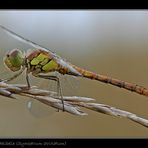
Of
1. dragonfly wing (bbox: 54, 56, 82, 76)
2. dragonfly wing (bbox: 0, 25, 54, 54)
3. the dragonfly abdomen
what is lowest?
the dragonfly abdomen

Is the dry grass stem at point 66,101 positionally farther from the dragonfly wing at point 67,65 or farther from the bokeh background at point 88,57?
the dragonfly wing at point 67,65

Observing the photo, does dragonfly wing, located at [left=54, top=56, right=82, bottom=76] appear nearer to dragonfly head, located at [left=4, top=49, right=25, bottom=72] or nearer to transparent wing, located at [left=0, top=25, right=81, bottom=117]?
transparent wing, located at [left=0, top=25, right=81, bottom=117]

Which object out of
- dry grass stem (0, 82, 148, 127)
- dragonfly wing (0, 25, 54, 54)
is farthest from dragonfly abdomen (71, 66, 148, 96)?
dragonfly wing (0, 25, 54, 54)

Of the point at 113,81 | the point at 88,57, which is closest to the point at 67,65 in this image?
the point at 88,57

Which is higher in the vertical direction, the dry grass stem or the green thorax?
the green thorax

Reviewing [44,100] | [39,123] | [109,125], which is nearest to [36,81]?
[44,100]
